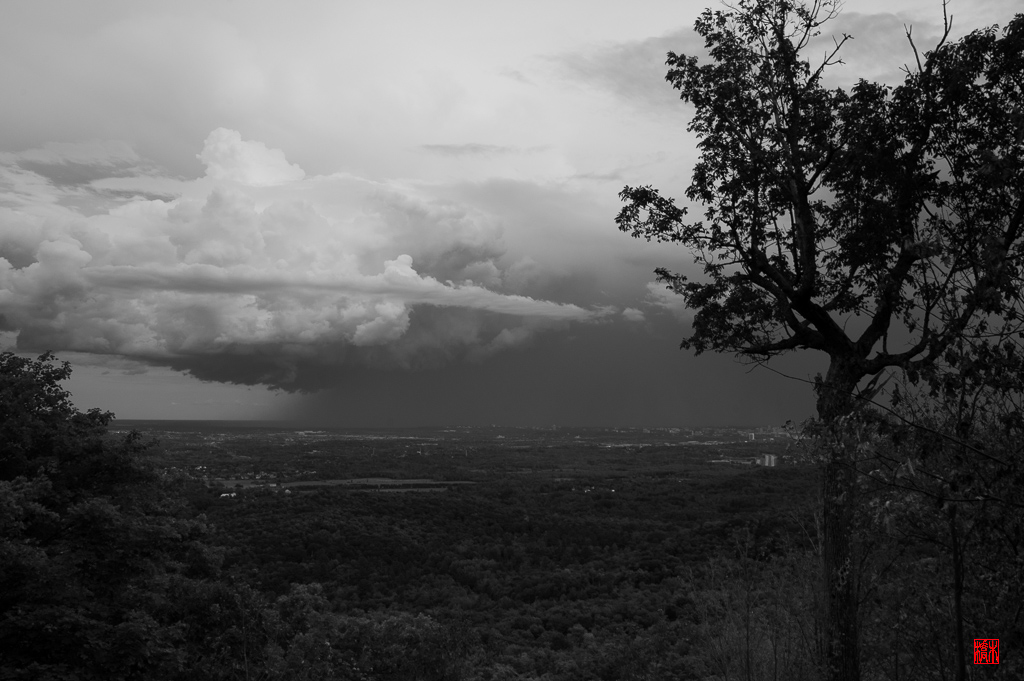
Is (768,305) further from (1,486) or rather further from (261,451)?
(261,451)

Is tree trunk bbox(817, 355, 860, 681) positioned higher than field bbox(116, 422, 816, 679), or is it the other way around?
tree trunk bbox(817, 355, 860, 681)

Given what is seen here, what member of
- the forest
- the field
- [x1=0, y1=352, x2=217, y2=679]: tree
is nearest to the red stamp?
the forest

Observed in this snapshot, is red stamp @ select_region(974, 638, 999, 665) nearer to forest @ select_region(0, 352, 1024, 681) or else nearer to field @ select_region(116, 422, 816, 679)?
forest @ select_region(0, 352, 1024, 681)

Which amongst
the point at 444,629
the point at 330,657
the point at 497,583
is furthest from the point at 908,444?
the point at 497,583

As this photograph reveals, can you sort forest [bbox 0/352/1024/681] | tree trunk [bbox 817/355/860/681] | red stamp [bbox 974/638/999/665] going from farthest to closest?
tree trunk [bbox 817/355/860/681] → forest [bbox 0/352/1024/681] → red stamp [bbox 974/638/999/665]

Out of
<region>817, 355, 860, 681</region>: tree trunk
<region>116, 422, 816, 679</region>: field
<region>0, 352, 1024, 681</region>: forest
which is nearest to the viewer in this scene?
<region>0, 352, 1024, 681</region>: forest

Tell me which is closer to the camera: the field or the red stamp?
the red stamp

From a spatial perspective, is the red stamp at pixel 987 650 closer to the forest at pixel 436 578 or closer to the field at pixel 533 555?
the forest at pixel 436 578
